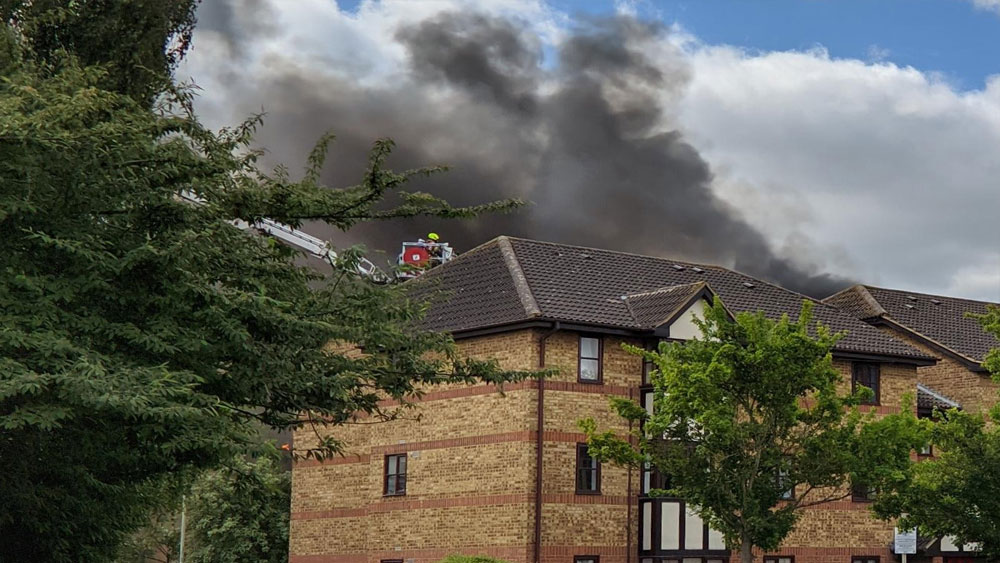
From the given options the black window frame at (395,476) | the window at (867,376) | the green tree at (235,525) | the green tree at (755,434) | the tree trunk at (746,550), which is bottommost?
the green tree at (235,525)

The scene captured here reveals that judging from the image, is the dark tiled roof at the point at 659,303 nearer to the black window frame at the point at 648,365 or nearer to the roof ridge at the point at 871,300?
the black window frame at the point at 648,365

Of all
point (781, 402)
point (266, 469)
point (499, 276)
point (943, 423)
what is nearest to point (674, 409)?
point (781, 402)

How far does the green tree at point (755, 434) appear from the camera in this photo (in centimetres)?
3078

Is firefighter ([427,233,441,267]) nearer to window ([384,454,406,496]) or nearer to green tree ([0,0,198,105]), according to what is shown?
window ([384,454,406,496])

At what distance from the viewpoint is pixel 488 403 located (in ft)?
127

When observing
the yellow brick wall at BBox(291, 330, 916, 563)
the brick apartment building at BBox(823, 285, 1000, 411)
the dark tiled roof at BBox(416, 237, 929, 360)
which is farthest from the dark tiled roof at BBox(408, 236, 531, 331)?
the brick apartment building at BBox(823, 285, 1000, 411)

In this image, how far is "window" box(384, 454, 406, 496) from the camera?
41250 mm

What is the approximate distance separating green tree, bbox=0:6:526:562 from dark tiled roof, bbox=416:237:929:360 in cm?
1493

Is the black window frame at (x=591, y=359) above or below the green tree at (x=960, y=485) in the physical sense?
above

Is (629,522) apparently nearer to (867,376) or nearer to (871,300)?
(867,376)

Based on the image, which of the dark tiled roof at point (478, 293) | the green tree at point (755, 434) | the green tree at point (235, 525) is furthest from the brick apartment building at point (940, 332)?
the green tree at point (235, 525)

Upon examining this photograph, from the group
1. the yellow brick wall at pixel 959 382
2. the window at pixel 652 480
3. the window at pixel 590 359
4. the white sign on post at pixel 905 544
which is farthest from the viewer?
the yellow brick wall at pixel 959 382

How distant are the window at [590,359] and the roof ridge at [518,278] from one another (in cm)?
182

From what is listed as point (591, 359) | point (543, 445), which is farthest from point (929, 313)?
point (543, 445)
